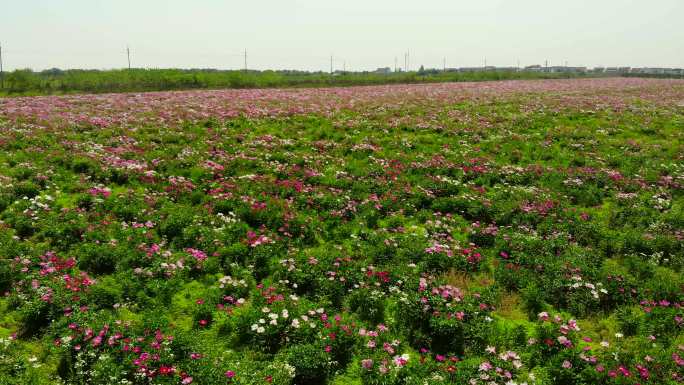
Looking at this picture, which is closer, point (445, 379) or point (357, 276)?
point (445, 379)

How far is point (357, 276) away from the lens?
8852 mm

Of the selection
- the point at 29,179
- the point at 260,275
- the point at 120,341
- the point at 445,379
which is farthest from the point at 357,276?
the point at 29,179

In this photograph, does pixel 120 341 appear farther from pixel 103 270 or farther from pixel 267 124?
pixel 267 124

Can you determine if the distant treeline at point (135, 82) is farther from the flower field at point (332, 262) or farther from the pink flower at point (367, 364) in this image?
the pink flower at point (367, 364)

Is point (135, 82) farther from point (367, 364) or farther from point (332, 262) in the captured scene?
point (367, 364)

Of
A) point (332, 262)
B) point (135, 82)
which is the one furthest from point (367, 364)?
point (135, 82)

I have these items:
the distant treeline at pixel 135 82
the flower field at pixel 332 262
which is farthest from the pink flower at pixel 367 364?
the distant treeline at pixel 135 82

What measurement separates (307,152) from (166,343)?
11.6 metres

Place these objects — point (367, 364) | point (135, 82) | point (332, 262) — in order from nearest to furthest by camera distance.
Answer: point (367, 364), point (332, 262), point (135, 82)

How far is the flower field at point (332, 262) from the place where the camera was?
6500 millimetres

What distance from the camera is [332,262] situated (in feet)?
30.5

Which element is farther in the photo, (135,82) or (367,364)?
(135,82)

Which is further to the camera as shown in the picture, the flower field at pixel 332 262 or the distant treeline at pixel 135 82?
the distant treeline at pixel 135 82

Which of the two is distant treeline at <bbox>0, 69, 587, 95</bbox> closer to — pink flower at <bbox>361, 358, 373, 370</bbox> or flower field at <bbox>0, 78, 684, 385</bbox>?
flower field at <bbox>0, 78, 684, 385</bbox>
